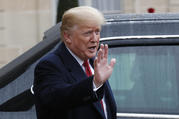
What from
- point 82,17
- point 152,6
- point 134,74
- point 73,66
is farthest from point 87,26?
point 152,6

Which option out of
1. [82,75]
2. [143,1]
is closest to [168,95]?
[82,75]

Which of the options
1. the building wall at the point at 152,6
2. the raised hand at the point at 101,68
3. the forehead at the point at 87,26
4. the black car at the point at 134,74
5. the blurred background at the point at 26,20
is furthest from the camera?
the blurred background at the point at 26,20

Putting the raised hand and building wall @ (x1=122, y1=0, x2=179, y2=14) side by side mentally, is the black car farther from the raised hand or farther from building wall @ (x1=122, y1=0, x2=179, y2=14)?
building wall @ (x1=122, y1=0, x2=179, y2=14)

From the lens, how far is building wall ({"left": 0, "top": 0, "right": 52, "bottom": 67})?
12.5 m

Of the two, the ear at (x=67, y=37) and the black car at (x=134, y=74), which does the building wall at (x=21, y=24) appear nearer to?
the black car at (x=134, y=74)

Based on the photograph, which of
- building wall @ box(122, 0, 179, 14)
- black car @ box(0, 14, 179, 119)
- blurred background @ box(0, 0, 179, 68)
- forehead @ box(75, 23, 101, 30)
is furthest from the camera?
blurred background @ box(0, 0, 179, 68)

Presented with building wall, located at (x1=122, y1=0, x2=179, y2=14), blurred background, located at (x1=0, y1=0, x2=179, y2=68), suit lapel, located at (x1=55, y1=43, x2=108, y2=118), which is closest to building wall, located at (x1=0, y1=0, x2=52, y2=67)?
blurred background, located at (x1=0, y1=0, x2=179, y2=68)

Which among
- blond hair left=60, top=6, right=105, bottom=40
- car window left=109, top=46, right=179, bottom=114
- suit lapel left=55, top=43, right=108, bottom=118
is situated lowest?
car window left=109, top=46, right=179, bottom=114

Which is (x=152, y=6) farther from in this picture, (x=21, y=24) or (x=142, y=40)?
(x=142, y=40)

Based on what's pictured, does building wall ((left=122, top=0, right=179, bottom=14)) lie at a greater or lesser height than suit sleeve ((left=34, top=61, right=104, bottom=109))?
lesser

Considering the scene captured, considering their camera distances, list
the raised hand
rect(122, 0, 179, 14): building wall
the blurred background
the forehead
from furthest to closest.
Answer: the blurred background < rect(122, 0, 179, 14): building wall < the forehead < the raised hand

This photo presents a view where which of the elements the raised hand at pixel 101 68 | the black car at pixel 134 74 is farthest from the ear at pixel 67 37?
the black car at pixel 134 74

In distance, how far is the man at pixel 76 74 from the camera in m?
2.43

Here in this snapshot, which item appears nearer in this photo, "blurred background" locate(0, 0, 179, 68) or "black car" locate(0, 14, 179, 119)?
"black car" locate(0, 14, 179, 119)
